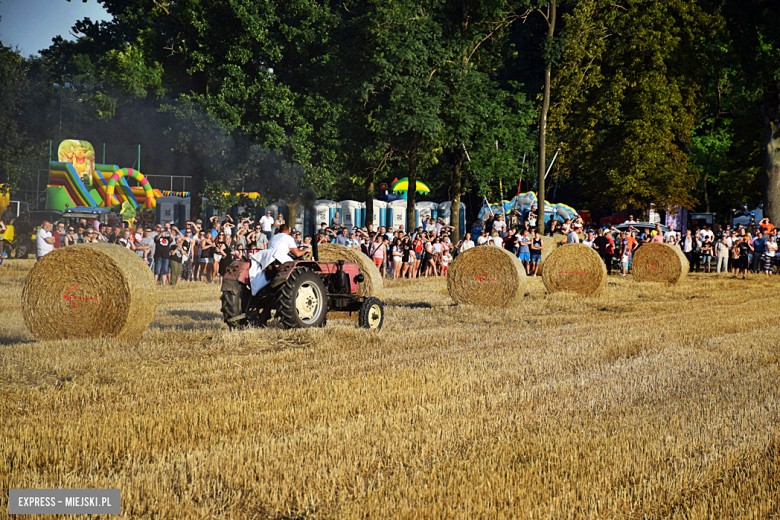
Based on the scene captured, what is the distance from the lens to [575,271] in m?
16.8

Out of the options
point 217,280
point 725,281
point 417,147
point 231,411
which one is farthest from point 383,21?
point 231,411

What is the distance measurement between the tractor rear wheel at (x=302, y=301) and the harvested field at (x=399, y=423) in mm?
291

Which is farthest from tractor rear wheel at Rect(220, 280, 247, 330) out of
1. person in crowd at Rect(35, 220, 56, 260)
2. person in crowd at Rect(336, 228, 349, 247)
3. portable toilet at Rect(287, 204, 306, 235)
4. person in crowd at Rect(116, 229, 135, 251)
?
portable toilet at Rect(287, 204, 306, 235)

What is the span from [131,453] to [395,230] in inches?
721

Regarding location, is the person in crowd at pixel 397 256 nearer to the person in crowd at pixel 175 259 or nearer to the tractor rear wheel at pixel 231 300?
the person in crowd at pixel 175 259

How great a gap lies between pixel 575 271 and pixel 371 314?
8.26m

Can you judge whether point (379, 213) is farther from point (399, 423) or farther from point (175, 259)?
point (399, 423)

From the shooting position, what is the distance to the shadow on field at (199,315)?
1118 centimetres

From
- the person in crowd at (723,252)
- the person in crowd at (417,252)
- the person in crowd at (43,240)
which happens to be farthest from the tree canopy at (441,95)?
the person in crowd at (43,240)

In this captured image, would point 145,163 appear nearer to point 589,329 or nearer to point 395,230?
point 395,230

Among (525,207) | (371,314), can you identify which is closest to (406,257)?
(371,314)

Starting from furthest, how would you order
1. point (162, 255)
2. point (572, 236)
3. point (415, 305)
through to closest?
point (572, 236), point (162, 255), point (415, 305)

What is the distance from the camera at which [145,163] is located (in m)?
48.5

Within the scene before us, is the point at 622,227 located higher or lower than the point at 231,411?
higher
